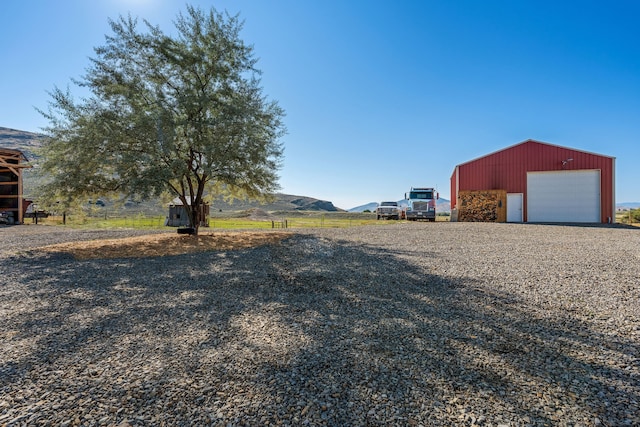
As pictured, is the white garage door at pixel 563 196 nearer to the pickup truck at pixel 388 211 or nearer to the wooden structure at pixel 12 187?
the pickup truck at pixel 388 211

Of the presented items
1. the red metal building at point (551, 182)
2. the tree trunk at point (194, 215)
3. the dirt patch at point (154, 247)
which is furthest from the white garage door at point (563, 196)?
the tree trunk at point (194, 215)

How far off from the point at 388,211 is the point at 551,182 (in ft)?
43.4

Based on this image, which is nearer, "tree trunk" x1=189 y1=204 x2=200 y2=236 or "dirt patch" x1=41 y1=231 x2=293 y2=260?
"dirt patch" x1=41 y1=231 x2=293 y2=260

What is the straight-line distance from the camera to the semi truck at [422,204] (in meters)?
25.6

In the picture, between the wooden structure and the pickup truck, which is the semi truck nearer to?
the pickup truck

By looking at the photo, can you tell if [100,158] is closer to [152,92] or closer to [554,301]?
[152,92]

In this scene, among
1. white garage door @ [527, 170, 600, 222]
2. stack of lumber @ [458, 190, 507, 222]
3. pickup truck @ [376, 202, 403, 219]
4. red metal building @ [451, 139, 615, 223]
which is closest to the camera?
red metal building @ [451, 139, 615, 223]

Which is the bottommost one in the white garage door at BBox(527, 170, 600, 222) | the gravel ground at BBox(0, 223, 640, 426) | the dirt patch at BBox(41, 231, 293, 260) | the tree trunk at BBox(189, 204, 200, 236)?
the gravel ground at BBox(0, 223, 640, 426)

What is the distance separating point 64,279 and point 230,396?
254 inches

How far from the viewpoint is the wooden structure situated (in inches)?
913

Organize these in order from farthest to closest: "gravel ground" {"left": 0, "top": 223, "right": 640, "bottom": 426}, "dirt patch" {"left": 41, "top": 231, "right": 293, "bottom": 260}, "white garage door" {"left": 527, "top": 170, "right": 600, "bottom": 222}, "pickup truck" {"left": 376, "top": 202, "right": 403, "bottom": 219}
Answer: "pickup truck" {"left": 376, "top": 202, "right": 403, "bottom": 219} → "white garage door" {"left": 527, "top": 170, "right": 600, "bottom": 222} → "dirt patch" {"left": 41, "top": 231, "right": 293, "bottom": 260} → "gravel ground" {"left": 0, "top": 223, "right": 640, "bottom": 426}

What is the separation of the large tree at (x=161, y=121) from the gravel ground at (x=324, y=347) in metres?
4.50

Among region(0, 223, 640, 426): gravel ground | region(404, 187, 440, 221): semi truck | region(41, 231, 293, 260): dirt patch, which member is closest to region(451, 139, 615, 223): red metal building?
region(404, 187, 440, 221): semi truck

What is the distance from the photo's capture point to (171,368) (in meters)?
2.89
